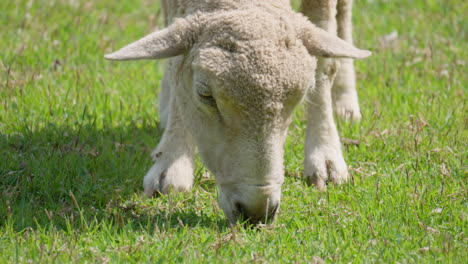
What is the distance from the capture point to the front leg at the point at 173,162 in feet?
17.0

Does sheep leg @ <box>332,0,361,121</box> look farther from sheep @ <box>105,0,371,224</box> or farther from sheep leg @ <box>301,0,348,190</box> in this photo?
sheep @ <box>105,0,371,224</box>

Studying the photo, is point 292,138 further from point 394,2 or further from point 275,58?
point 394,2

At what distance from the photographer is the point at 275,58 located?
4.15 m

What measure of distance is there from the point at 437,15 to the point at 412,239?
18.6ft

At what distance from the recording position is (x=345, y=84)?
265 inches

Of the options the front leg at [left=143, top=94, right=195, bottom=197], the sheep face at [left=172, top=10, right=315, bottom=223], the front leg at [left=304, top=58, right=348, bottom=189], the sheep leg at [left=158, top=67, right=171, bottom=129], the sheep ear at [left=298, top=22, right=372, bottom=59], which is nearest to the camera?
the sheep face at [left=172, top=10, right=315, bottom=223]

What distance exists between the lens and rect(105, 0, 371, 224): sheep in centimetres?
414

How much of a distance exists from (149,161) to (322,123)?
131 centimetres

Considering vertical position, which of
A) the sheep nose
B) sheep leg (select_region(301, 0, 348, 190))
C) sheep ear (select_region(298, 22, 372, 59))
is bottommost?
the sheep nose

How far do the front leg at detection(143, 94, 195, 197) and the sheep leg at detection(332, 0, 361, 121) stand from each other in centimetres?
172

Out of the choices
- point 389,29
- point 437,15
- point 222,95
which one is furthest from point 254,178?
point 437,15

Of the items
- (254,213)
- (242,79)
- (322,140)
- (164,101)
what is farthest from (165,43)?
(164,101)

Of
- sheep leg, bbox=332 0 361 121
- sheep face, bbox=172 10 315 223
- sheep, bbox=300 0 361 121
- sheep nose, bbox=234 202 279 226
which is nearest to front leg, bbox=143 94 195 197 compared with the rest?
sheep face, bbox=172 10 315 223

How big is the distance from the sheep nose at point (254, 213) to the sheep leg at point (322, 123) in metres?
1.15
